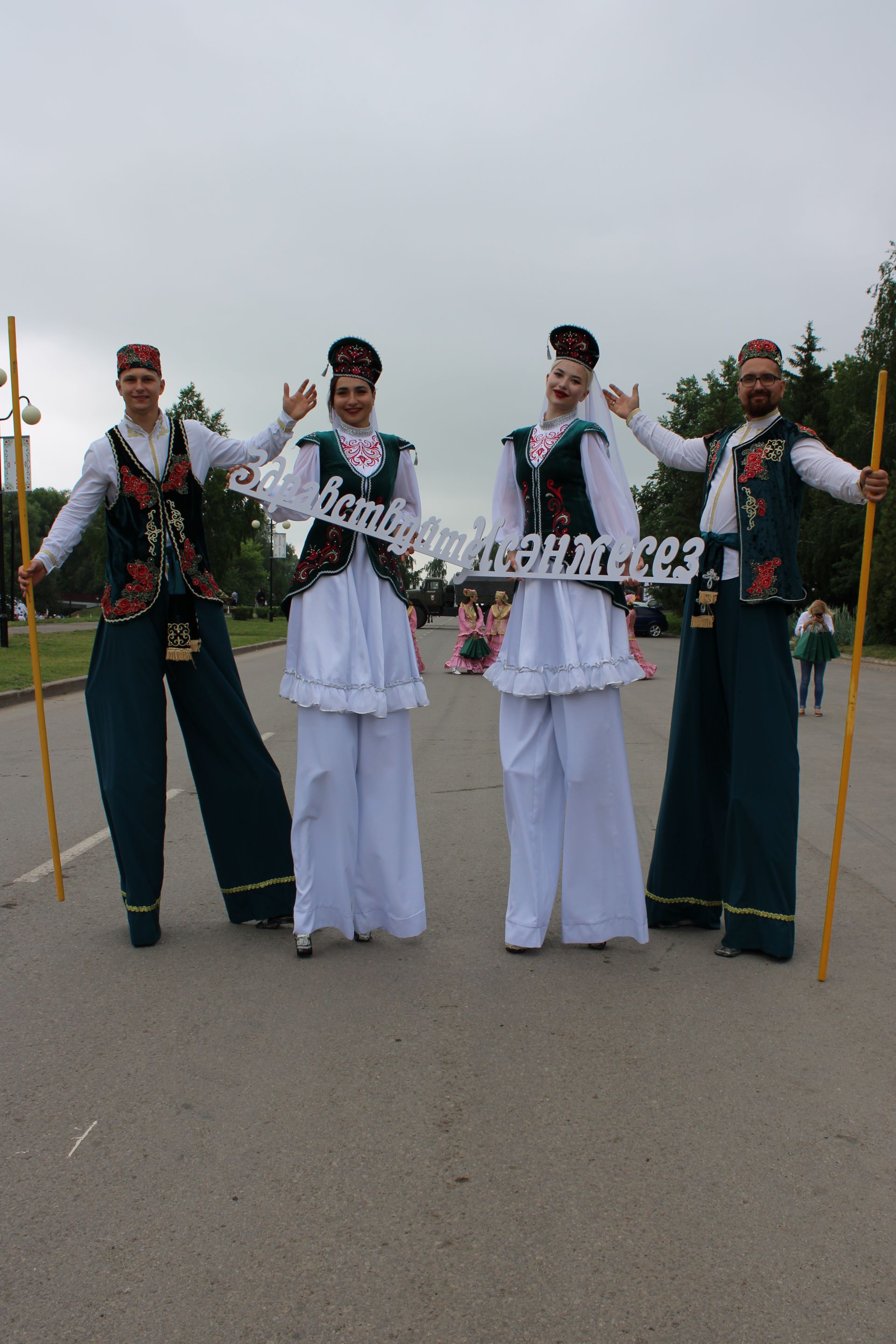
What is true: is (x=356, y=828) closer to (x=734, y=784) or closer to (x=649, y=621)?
(x=734, y=784)

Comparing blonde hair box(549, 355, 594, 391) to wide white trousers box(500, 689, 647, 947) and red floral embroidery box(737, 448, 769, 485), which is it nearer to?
red floral embroidery box(737, 448, 769, 485)

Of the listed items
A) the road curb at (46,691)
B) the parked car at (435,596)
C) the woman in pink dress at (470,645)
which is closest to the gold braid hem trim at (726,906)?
the road curb at (46,691)

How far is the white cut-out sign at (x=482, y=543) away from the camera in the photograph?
14.3ft

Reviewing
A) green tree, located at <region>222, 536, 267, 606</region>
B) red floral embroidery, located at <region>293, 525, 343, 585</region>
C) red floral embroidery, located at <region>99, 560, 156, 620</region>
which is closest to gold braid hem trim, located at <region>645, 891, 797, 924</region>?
red floral embroidery, located at <region>293, 525, 343, 585</region>

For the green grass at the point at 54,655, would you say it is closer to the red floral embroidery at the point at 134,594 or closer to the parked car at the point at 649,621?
the red floral embroidery at the point at 134,594

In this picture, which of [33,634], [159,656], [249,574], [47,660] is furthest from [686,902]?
[249,574]

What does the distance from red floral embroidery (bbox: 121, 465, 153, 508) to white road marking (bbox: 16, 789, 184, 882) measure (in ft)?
4.72

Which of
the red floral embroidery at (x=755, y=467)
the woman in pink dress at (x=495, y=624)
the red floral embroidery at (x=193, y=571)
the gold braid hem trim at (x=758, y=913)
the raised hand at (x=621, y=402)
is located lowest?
the woman in pink dress at (x=495, y=624)

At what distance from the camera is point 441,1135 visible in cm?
288


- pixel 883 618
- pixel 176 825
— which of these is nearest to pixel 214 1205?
pixel 176 825

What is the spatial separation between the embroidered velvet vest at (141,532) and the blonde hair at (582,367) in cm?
157

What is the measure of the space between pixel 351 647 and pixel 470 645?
1885 cm

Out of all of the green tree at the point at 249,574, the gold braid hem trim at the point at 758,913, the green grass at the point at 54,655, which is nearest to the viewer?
the gold braid hem trim at the point at 758,913

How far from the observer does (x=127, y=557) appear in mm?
4488
